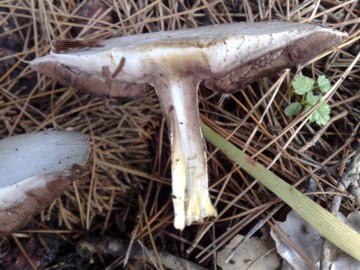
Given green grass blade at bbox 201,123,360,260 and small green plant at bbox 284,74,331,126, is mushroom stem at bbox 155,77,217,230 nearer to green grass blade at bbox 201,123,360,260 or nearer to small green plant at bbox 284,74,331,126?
green grass blade at bbox 201,123,360,260

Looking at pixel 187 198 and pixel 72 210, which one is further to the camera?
pixel 72 210

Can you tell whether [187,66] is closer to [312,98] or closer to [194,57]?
[194,57]

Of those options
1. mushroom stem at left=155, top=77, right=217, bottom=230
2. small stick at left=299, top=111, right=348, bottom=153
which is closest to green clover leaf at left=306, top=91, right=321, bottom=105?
small stick at left=299, top=111, right=348, bottom=153

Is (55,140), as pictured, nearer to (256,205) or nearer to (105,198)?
(105,198)

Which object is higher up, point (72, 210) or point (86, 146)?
point (86, 146)

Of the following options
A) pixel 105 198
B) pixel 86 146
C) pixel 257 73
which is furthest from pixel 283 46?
pixel 105 198

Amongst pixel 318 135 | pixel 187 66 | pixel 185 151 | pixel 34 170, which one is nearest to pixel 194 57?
pixel 187 66
